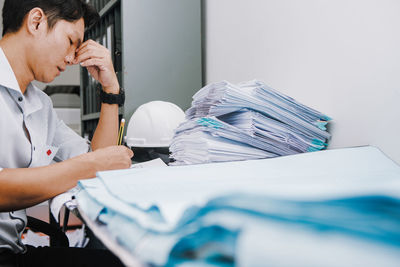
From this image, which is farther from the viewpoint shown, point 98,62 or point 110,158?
point 98,62

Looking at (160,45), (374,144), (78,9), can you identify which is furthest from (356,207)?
(160,45)

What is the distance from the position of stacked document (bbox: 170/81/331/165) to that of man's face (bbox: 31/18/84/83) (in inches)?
22.3

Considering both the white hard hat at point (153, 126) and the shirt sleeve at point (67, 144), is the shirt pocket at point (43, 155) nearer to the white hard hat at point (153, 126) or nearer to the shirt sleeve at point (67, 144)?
the shirt sleeve at point (67, 144)

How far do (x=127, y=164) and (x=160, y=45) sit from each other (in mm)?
1047

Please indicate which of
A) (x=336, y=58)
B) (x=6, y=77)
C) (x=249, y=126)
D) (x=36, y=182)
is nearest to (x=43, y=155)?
(x=6, y=77)

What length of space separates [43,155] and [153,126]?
0.42 meters

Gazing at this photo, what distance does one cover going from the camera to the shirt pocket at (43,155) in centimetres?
98

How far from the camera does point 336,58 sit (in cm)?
82

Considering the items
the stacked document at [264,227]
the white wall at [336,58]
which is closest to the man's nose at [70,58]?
the white wall at [336,58]

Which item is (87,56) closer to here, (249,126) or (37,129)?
(37,129)

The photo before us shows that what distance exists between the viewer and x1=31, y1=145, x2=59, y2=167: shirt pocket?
976 mm

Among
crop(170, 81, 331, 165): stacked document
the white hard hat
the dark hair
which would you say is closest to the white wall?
crop(170, 81, 331, 165): stacked document

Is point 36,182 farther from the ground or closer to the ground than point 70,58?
closer to the ground

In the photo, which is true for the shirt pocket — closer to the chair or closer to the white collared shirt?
the white collared shirt
